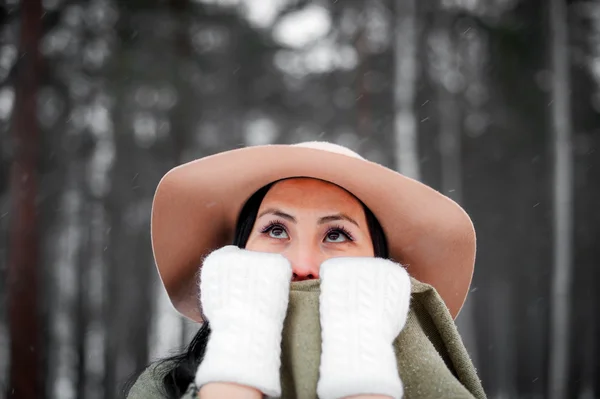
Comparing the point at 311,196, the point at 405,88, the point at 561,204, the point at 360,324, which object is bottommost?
the point at 561,204

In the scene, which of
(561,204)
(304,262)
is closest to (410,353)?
(304,262)

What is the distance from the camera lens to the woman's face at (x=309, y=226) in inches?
72.8

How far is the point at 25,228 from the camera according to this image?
9836 millimetres

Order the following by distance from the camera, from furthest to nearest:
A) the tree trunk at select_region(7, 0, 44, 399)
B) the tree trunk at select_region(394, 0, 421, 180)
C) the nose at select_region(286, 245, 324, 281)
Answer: the tree trunk at select_region(394, 0, 421, 180) < the tree trunk at select_region(7, 0, 44, 399) < the nose at select_region(286, 245, 324, 281)

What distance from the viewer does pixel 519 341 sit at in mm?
20422

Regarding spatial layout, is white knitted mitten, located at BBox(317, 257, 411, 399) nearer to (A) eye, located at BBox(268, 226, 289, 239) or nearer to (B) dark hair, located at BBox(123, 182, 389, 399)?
(A) eye, located at BBox(268, 226, 289, 239)

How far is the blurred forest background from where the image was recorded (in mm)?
12648

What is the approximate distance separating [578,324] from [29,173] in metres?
15.8

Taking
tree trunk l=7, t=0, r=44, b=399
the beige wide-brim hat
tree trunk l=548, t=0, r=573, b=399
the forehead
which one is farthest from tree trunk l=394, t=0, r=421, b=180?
the forehead

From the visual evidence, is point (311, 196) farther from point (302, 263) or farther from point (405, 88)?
point (405, 88)

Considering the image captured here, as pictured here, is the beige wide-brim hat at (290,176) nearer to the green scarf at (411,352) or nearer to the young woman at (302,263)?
the young woman at (302,263)

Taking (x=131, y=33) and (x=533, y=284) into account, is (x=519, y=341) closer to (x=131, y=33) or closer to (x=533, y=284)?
(x=533, y=284)

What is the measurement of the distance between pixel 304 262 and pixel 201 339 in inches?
16.0

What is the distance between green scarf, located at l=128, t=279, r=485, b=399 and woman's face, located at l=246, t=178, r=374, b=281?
17 cm
